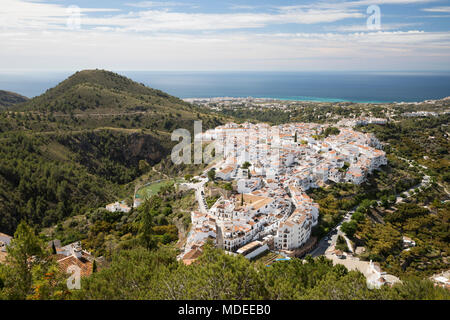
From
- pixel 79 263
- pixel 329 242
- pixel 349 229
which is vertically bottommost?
pixel 329 242

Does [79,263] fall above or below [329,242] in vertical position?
above

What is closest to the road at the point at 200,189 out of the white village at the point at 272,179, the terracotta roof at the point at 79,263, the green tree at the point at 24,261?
the white village at the point at 272,179

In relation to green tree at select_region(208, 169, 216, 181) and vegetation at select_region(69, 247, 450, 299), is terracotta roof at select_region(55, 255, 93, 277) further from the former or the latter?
green tree at select_region(208, 169, 216, 181)

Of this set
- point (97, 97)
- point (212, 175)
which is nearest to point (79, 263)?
point (212, 175)

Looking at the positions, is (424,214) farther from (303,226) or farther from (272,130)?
(272,130)

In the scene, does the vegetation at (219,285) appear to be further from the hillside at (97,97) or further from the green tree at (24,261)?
the hillside at (97,97)

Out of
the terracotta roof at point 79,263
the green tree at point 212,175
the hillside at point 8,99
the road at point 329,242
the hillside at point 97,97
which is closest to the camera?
the terracotta roof at point 79,263

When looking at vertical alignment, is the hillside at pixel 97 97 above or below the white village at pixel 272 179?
above

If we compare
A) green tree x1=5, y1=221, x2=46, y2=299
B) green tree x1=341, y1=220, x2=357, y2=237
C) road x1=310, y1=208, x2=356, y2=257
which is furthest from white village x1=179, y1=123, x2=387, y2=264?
green tree x1=5, y1=221, x2=46, y2=299

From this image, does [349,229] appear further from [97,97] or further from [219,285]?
[97,97]

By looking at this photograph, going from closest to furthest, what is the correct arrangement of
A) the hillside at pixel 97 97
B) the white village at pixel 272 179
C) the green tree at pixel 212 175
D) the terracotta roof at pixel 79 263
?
1. the terracotta roof at pixel 79 263
2. the white village at pixel 272 179
3. the green tree at pixel 212 175
4. the hillside at pixel 97 97
